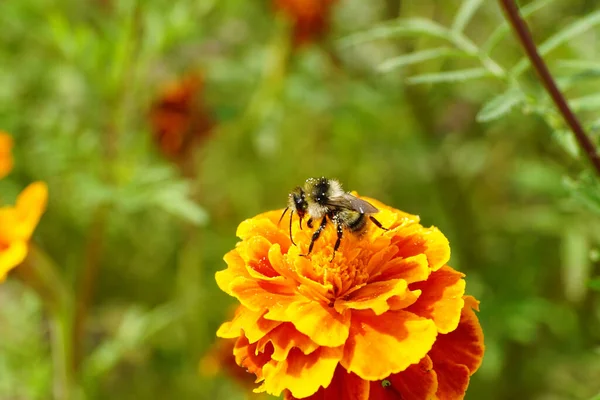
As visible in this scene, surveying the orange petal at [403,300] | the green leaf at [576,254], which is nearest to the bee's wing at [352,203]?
the orange petal at [403,300]

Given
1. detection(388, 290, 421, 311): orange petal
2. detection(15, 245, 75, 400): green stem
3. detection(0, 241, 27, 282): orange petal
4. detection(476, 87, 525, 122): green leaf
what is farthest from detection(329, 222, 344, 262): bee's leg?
detection(15, 245, 75, 400): green stem

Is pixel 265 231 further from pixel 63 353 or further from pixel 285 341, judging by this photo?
pixel 63 353

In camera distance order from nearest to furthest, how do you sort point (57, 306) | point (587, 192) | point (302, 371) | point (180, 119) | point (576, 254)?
1. point (302, 371)
2. point (587, 192)
3. point (57, 306)
4. point (576, 254)
5. point (180, 119)

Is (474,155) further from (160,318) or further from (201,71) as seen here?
(160,318)

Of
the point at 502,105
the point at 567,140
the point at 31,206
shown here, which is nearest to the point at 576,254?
the point at 567,140

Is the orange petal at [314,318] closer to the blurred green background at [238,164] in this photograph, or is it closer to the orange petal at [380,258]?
the orange petal at [380,258]

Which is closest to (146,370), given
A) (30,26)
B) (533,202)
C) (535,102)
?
(30,26)
